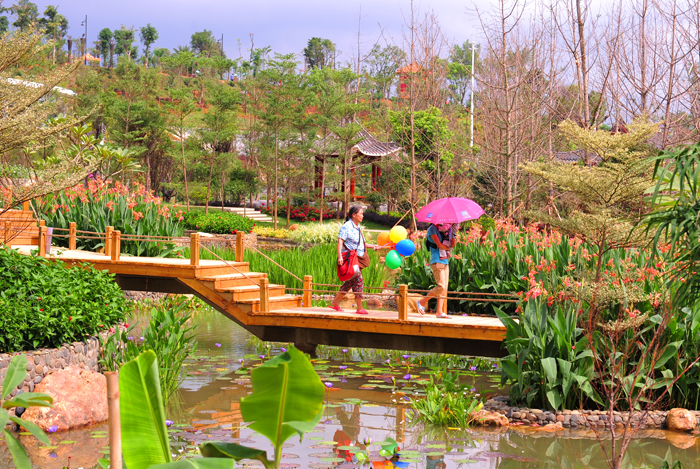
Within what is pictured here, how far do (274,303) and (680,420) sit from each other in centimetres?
544

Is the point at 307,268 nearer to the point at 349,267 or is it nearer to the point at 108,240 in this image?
the point at 108,240

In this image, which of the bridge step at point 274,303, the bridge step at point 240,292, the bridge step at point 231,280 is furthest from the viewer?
the bridge step at point 231,280

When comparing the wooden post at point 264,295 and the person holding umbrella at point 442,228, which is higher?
the person holding umbrella at point 442,228

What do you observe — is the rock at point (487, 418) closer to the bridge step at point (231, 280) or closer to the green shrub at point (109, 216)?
the bridge step at point (231, 280)

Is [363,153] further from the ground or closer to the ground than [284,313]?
further from the ground

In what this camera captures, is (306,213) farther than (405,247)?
Yes

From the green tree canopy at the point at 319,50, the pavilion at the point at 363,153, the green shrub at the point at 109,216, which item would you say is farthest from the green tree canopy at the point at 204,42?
the green shrub at the point at 109,216

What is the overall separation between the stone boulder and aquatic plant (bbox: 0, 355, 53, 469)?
3.69 m

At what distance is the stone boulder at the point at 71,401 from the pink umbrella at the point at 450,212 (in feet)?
14.0

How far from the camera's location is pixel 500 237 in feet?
38.8

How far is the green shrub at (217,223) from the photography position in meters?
23.4

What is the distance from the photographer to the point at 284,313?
9.34m

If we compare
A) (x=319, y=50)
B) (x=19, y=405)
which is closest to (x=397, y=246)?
(x=19, y=405)

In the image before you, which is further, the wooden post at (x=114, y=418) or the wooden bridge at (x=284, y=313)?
the wooden bridge at (x=284, y=313)
